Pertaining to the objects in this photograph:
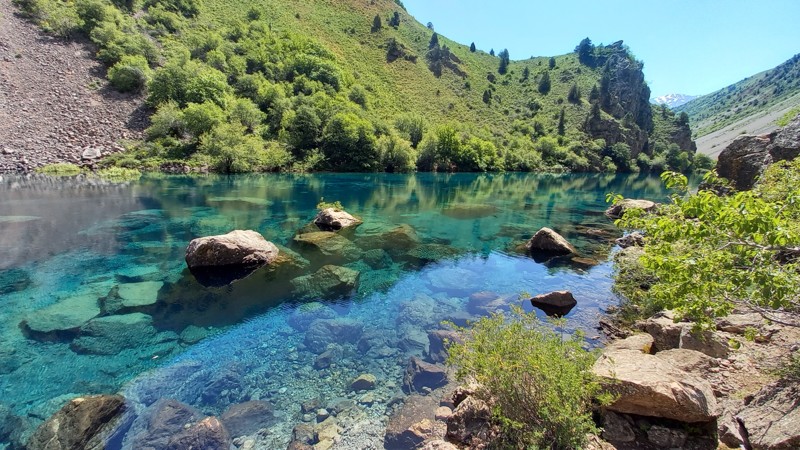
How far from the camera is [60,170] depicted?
42.5m

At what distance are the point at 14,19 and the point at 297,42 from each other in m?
61.4

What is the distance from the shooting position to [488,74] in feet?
511

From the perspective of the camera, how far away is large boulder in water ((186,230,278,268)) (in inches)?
646

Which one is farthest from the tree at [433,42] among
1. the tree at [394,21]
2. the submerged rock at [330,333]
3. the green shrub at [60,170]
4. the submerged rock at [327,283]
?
the submerged rock at [330,333]

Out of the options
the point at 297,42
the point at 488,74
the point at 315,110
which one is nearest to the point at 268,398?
the point at 315,110

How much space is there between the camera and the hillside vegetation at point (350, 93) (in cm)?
6366

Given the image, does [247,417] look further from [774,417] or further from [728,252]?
[774,417]

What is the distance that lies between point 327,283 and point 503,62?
178996 millimetres

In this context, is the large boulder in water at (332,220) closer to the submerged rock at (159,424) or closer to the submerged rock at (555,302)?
the submerged rock at (555,302)

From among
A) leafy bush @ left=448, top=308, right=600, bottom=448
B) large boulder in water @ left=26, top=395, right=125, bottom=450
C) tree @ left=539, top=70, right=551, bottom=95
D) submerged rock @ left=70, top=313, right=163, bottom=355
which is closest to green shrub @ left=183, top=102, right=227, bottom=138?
submerged rock @ left=70, top=313, right=163, bottom=355

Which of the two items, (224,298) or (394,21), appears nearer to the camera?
(224,298)

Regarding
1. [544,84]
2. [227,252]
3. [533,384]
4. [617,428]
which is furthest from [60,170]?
[544,84]

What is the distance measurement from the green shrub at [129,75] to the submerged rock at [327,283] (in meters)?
70.0

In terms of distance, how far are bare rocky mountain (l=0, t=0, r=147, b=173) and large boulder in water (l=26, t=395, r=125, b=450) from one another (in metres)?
51.0
